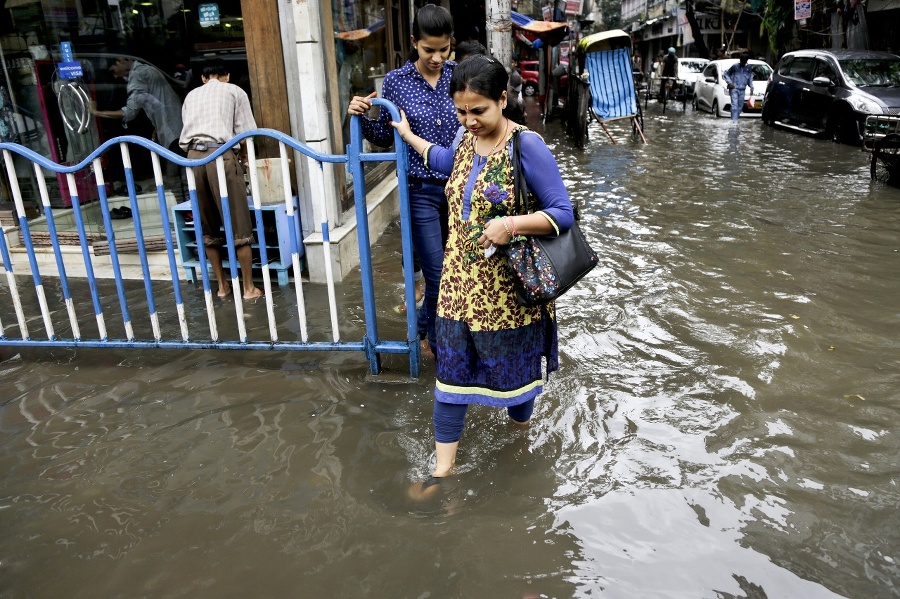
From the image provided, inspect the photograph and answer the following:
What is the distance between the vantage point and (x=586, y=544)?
238 centimetres

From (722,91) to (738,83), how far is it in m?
1.41

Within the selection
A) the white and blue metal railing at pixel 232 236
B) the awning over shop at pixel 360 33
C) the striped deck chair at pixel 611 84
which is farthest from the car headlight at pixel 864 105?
the white and blue metal railing at pixel 232 236

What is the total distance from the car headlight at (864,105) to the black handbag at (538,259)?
10.7 m

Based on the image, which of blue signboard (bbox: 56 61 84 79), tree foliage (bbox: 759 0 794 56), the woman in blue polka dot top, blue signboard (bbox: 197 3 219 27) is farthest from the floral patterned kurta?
tree foliage (bbox: 759 0 794 56)

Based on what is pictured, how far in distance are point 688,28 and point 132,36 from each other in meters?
29.2

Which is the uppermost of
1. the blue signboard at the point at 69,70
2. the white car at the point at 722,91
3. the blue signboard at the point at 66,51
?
the blue signboard at the point at 66,51

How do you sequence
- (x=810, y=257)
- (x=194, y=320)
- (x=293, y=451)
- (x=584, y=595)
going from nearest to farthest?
(x=584, y=595) < (x=293, y=451) < (x=194, y=320) < (x=810, y=257)

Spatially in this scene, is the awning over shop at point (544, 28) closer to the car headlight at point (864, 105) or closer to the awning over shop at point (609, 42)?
the awning over shop at point (609, 42)

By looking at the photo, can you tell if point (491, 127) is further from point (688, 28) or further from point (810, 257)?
point (688, 28)

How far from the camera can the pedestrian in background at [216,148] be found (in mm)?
4719

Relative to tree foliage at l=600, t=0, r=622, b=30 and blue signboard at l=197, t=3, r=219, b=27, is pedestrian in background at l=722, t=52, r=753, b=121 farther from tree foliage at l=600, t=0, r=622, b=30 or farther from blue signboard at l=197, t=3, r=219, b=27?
tree foliage at l=600, t=0, r=622, b=30

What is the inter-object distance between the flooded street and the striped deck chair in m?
9.00

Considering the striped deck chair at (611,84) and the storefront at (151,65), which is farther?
the striped deck chair at (611,84)

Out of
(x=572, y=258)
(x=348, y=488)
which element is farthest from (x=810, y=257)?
(x=348, y=488)
